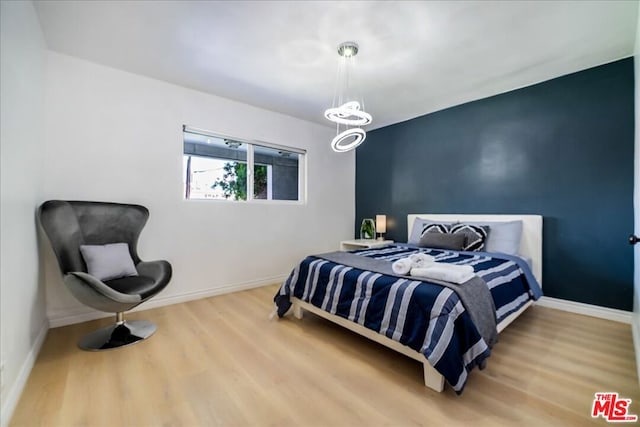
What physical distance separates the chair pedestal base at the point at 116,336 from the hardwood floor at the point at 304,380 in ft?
0.23

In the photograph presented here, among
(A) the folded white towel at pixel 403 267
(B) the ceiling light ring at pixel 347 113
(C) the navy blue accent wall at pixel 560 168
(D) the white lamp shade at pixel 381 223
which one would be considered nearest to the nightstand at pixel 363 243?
(D) the white lamp shade at pixel 381 223

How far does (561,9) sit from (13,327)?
3951mm

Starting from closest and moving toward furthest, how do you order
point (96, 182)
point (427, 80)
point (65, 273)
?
point (65, 273) < point (96, 182) < point (427, 80)

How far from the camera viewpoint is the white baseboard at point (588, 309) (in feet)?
8.46

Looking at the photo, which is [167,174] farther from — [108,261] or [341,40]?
[341,40]

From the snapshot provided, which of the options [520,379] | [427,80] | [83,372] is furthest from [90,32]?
[520,379]

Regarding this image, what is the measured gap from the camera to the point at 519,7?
6.37 ft

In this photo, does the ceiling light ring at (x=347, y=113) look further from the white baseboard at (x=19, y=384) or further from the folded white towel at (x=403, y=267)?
the white baseboard at (x=19, y=384)

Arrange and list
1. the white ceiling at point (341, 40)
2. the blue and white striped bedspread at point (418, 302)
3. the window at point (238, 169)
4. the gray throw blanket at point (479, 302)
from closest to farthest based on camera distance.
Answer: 1. the blue and white striped bedspread at point (418, 302)
2. the gray throw blanket at point (479, 302)
3. the white ceiling at point (341, 40)
4. the window at point (238, 169)

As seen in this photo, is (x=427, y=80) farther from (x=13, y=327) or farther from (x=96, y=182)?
(x=13, y=327)

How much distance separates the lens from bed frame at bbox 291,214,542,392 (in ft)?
5.47

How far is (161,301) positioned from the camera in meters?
3.01

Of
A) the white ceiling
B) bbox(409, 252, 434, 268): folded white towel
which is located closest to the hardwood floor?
bbox(409, 252, 434, 268): folded white towel

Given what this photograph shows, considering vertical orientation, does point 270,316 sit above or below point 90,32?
below
